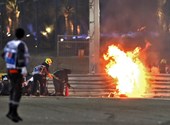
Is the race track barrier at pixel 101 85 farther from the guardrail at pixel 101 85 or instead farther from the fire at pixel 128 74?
the fire at pixel 128 74

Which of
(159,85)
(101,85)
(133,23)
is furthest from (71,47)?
(159,85)

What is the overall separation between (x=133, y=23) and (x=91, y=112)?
1044 inches

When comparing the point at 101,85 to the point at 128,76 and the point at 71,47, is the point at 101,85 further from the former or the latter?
the point at 71,47

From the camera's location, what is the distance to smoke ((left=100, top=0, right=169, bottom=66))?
36.7 meters

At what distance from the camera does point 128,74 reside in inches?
823

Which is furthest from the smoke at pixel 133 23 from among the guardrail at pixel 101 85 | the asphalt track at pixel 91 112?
the asphalt track at pixel 91 112

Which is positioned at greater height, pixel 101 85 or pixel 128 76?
pixel 128 76

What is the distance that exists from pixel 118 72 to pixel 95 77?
3.46ft

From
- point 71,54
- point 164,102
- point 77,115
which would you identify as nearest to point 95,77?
point 164,102

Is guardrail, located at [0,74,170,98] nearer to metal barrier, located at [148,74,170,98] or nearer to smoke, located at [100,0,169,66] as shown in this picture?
metal barrier, located at [148,74,170,98]

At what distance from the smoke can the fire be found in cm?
1417

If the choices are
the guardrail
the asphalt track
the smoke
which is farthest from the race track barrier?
the smoke

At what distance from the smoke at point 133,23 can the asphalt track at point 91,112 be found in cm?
2141

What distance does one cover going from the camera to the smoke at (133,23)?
36.7 meters
